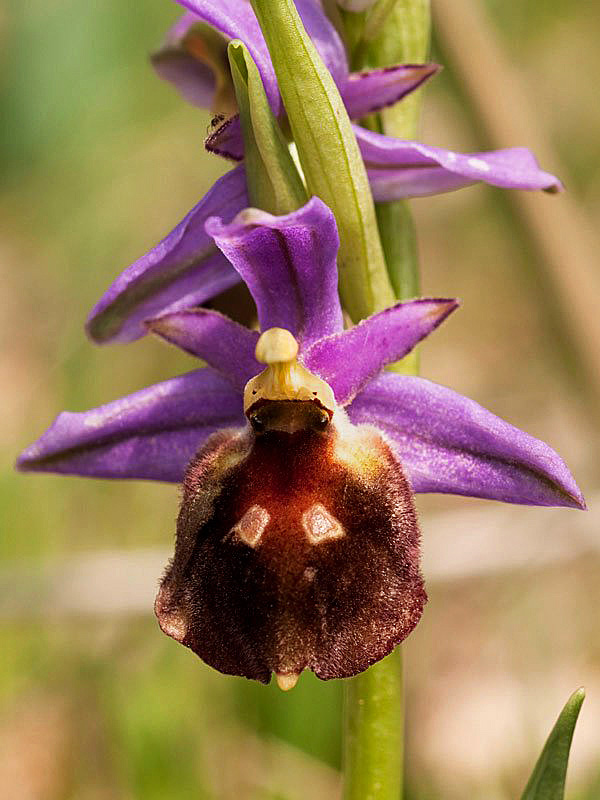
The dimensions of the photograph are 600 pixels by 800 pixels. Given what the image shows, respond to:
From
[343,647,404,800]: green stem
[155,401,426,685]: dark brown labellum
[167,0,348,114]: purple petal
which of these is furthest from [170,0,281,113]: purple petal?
[343,647,404,800]: green stem

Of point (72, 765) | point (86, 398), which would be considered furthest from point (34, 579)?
point (86, 398)

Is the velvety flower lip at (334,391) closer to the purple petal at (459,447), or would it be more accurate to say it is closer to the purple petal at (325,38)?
the purple petal at (459,447)

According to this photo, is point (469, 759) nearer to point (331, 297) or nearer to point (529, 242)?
point (529, 242)

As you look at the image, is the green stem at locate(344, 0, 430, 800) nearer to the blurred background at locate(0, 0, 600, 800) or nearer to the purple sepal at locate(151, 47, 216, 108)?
the purple sepal at locate(151, 47, 216, 108)

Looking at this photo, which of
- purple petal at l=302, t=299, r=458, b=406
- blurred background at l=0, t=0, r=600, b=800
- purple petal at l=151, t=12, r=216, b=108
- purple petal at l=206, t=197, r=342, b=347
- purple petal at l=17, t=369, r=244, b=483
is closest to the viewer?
purple petal at l=206, t=197, r=342, b=347

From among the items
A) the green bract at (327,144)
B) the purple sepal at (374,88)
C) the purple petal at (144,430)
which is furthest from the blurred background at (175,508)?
the purple sepal at (374,88)

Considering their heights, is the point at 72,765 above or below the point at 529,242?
below
